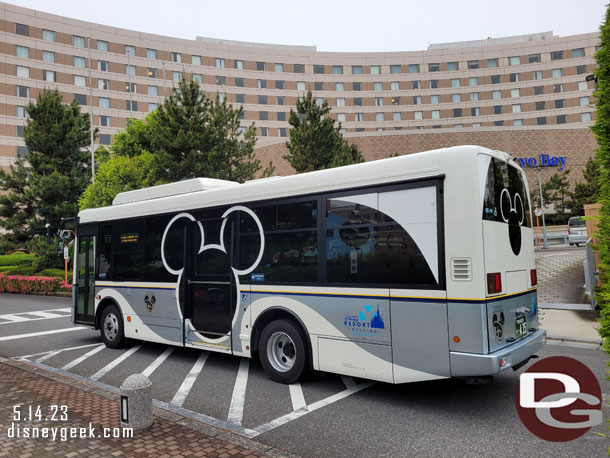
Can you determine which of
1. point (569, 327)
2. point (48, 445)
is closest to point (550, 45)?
point (569, 327)

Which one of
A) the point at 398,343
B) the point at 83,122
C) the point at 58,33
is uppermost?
the point at 58,33

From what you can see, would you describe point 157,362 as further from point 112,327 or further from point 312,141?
point 312,141

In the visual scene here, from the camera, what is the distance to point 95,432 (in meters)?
4.63

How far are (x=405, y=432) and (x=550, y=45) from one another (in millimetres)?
73002

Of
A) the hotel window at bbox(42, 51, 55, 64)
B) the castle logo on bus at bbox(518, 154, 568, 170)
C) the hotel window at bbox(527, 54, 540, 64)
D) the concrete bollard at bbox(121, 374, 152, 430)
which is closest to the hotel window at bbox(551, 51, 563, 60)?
the hotel window at bbox(527, 54, 540, 64)

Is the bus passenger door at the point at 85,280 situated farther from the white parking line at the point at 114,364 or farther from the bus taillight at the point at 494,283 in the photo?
the bus taillight at the point at 494,283

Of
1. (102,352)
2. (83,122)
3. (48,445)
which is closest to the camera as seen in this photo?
(48,445)

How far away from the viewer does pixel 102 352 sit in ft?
29.7

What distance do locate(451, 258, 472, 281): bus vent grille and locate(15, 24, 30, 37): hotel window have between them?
5948cm

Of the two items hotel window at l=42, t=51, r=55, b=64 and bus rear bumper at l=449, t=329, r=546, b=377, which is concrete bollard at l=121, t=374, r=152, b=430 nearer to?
bus rear bumper at l=449, t=329, r=546, b=377

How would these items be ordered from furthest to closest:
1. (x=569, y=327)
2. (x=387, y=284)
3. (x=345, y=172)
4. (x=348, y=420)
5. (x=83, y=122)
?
(x=83, y=122) < (x=569, y=327) < (x=345, y=172) < (x=387, y=284) < (x=348, y=420)

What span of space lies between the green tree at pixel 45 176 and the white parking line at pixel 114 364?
79.9ft

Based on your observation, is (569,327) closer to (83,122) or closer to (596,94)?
(596,94)

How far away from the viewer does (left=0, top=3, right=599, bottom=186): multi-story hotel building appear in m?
51.3
